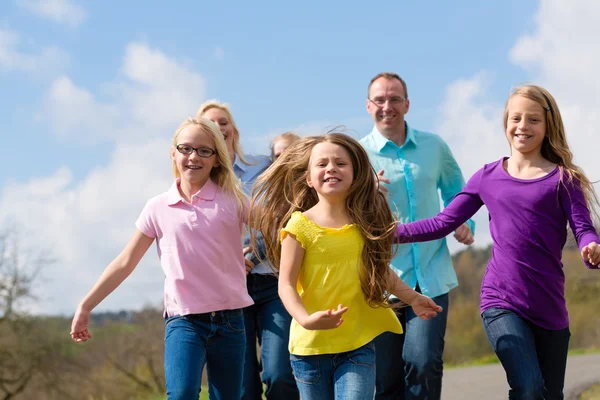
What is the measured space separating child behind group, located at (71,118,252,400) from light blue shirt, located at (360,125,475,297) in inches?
51.2

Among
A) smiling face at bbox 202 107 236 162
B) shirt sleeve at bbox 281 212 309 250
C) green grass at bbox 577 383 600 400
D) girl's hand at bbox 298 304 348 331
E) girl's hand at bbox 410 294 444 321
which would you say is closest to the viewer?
girl's hand at bbox 298 304 348 331

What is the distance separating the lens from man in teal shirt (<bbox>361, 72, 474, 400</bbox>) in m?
5.25

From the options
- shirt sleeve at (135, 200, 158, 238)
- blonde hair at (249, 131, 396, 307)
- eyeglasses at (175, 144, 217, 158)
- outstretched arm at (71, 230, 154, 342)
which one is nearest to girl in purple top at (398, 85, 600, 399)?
blonde hair at (249, 131, 396, 307)

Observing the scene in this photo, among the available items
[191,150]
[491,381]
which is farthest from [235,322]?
[491,381]

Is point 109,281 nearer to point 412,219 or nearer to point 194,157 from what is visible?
point 194,157

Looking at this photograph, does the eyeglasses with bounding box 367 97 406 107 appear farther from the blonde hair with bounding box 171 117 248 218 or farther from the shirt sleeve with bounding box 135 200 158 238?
the shirt sleeve with bounding box 135 200 158 238

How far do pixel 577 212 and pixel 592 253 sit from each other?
0.31 meters

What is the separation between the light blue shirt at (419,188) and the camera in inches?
213

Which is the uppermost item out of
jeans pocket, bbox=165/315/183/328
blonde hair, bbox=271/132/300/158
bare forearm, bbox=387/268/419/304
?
blonde hair, bbox=271/132/300/158

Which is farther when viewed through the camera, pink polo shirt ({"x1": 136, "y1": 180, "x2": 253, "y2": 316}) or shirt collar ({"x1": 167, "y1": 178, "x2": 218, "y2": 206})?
shirt collar ({"x1": 167, "y1": 178, "x2": 218, "y2": 206})

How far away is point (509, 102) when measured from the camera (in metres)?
4.64

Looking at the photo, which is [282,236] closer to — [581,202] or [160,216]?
[160,216]

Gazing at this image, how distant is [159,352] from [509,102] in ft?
66.9

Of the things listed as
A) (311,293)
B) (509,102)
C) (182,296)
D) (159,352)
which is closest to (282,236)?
(311,293)
